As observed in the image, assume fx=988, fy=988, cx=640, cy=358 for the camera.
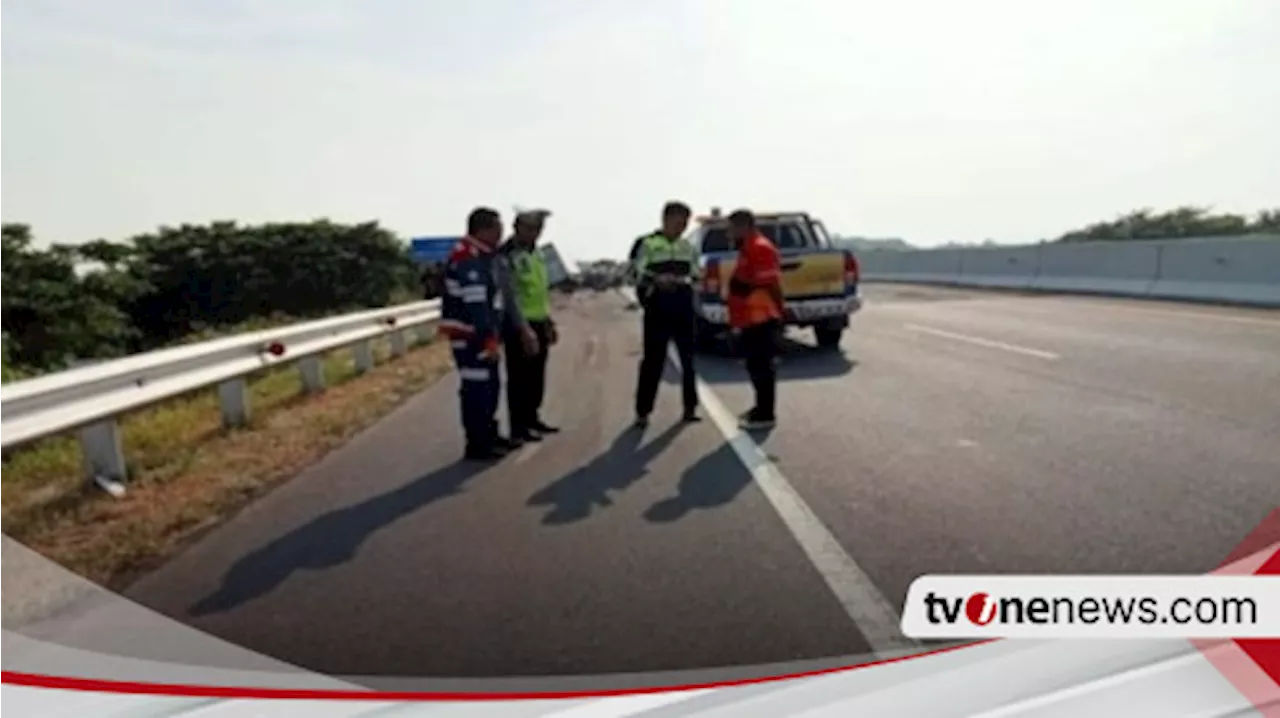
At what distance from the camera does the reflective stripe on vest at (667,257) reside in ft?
22.8

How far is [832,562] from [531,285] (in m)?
3.91

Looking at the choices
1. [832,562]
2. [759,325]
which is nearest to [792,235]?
[759,325]

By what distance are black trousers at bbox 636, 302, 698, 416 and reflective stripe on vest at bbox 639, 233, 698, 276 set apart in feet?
0.91

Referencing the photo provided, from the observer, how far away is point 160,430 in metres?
6.79

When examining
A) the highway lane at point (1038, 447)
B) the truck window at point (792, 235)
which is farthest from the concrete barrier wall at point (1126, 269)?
the truck window at point (792, 235)

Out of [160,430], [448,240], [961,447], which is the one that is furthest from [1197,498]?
[160,430]

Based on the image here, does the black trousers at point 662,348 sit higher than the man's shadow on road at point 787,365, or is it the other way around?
the black trousers at point 662,348

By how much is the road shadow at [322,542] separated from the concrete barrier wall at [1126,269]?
6565 mm

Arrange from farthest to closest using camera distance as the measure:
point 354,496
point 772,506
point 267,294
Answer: point 354,496, point 772,506, point 267,294

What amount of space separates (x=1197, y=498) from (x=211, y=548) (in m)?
4.13

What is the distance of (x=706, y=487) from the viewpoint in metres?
5.09

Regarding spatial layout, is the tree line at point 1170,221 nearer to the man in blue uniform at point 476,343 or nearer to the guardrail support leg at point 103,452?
the man in blue uniform at point 476,343

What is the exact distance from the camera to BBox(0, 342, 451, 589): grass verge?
412 cm

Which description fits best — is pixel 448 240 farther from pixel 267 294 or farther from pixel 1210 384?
pixel 1210 384
